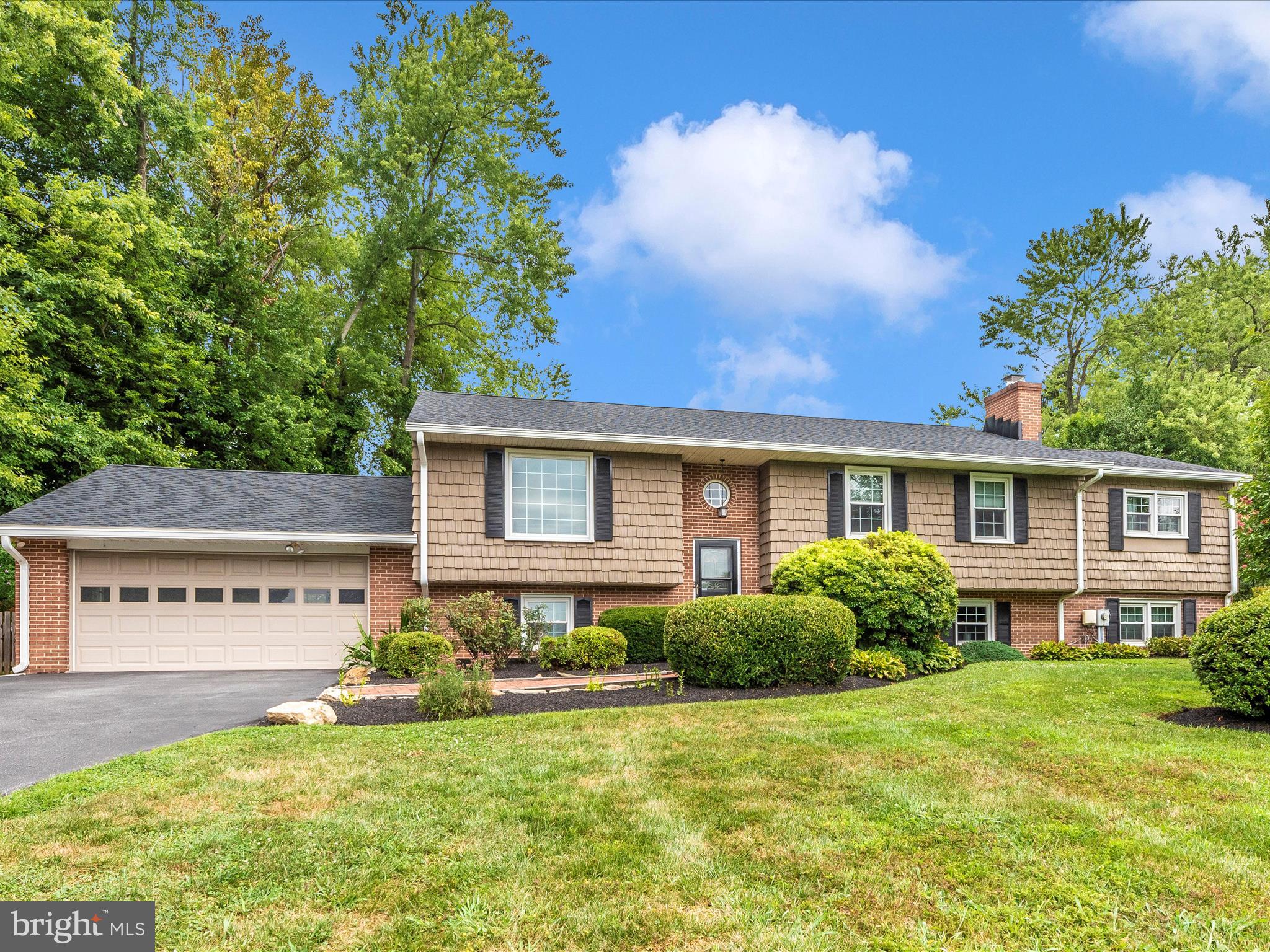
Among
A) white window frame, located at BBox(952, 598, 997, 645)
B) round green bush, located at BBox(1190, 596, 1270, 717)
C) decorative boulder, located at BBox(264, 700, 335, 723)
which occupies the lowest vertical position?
white window frame, located at BBox(952, 598, 997, 645)

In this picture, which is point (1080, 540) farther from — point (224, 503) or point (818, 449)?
point (224, 503)

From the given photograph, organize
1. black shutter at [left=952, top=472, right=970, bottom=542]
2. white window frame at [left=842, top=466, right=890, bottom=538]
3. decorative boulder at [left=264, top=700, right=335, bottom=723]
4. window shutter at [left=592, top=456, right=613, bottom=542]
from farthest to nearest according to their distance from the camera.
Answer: black shutter at [left=952, top=472, right=970, bottom=542], white window frame at [left=842, top=466, right=890, bottom=538], window shutter at [left=592, top=456, right=613, bottom=542], decorative boulder at [left=264, top=700, right=335, bottom=723]

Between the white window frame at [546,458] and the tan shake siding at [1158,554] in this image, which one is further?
the tan shake siding at [1158,554]

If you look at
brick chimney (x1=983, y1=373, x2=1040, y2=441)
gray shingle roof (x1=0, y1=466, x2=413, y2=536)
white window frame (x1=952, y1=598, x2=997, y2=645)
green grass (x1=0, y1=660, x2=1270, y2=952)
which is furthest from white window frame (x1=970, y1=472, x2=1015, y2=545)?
gray shingle roof (x1=0, y1=466, x2=413, y2=536)

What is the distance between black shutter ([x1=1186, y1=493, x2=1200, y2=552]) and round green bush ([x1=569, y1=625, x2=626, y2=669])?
13779 mm

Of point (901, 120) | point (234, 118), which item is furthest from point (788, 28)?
point (234, 118)

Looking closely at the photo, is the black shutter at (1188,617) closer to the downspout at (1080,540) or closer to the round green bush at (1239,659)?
the downspout at (1080,540)

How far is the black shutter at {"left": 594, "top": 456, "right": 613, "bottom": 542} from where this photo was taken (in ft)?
46.0

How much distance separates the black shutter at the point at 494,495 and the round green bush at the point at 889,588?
17.5 feet

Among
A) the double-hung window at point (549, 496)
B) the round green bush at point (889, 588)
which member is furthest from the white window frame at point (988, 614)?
the double-hung window at point (549, 496)

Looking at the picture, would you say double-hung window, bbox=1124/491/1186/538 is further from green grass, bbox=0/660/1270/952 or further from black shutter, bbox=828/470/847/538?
green grass, bbox=0/660/1270/952

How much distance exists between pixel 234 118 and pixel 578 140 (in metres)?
11.0

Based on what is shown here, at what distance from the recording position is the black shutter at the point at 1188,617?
17.0m

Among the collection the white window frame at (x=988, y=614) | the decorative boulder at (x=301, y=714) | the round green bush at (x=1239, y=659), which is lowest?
the white window frame at (x=988, y=614)
